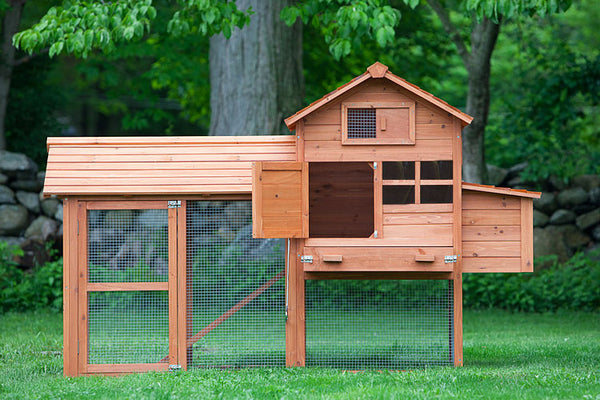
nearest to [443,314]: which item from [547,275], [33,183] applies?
[547,275]

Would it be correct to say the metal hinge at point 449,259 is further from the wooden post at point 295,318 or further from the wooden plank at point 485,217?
the wooden post at point 295,318

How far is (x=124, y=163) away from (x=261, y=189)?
4.84 feet

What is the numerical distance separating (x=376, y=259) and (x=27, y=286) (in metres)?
7.50

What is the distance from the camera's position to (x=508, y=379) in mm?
6418

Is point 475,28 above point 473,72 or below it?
above

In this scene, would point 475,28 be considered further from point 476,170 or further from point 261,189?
point 261,189

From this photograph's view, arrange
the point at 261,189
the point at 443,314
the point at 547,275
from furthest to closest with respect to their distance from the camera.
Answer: the point at 547,275 < the point at 443,314 < the point at 261,189

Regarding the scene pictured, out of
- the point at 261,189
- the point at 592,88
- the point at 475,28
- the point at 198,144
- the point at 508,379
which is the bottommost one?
the point at 508,379

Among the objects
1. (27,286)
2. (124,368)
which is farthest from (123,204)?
(27,286)

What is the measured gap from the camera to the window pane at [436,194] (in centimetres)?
695

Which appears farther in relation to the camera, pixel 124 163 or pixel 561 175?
pixel 561 175

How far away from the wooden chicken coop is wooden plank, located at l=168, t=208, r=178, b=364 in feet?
0.04

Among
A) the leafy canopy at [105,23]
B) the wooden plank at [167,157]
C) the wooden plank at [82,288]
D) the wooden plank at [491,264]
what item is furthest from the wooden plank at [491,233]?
the leafy canopy at [105,23]

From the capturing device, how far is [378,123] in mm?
7023
